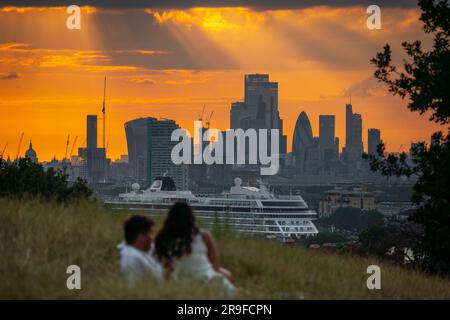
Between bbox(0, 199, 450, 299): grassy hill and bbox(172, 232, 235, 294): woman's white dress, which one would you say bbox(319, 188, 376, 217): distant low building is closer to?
bbox(0, 199, 450, 299): grassy hill

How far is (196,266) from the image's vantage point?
11.6 metres

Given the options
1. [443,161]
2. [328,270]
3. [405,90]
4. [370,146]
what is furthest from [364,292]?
[370,146]

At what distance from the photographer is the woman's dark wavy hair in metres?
11.6

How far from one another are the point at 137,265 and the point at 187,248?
0.59m

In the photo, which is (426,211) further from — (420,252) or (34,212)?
(34,212)

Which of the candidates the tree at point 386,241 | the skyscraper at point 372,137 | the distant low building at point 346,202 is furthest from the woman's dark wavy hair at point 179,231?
the skyscraper at point 372,137

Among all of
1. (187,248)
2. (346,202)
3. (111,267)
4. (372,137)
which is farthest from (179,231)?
(372,137)

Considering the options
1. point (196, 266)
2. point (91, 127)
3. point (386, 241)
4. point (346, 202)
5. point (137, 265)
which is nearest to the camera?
point (137, 265)

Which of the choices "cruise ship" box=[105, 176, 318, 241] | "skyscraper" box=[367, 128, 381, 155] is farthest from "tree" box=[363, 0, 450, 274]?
"skyscraper" box=[367, 128, 381, 155]

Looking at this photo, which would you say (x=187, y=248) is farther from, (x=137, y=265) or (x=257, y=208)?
(x=257, y=208)

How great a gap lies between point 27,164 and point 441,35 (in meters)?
25.6

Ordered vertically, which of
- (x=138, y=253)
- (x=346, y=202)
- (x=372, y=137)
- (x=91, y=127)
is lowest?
(x=138, y=253)

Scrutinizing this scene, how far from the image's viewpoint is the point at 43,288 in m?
11.4

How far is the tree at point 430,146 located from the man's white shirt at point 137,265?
1225 centimetres
